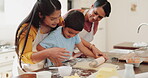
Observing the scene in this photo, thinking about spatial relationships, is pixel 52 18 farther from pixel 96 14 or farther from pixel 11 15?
pixel 11 15

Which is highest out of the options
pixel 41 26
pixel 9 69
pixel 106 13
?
pixel 106 13

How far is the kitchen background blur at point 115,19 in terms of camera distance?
3535 mm

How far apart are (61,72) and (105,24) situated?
12.2 ft

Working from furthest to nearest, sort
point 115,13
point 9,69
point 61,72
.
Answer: point 115,13
point 9,69
point 61,72

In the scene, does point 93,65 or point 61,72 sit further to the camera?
point 93,65

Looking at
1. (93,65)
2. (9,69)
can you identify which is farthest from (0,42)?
(93,65)

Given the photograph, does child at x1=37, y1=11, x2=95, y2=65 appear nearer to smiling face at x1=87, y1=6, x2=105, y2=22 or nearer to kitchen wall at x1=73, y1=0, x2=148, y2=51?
smiling face at x1=87, y1=6, x2=105, y2=22

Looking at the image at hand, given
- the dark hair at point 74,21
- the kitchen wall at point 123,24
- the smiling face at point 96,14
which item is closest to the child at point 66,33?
the dark hair at point 74,21

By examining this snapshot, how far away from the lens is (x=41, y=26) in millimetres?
1394

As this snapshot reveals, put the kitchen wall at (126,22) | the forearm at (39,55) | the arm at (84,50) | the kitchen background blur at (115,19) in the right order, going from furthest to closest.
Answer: the kitchen wall at (126,22)
the kitchen background blur at (115,19)
the arm at (84,50)
the forearm at (39,55)

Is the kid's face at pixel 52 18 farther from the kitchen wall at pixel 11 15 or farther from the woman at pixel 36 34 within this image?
the kitchen wall at pixel 11 15

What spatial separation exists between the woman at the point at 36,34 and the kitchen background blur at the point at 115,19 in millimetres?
2233

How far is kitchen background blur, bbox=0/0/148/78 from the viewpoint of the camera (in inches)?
139

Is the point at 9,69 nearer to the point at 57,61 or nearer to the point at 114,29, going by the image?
the point at 57,61
